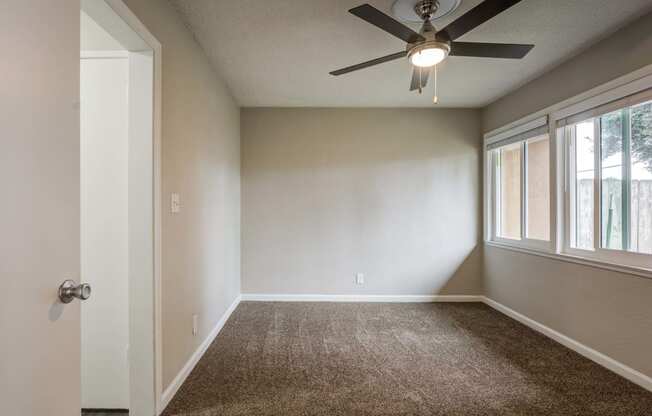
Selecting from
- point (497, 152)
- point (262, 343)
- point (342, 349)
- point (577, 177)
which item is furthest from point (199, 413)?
point (497, 152)

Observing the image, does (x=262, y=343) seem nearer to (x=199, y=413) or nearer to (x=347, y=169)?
(x=199, y=413)

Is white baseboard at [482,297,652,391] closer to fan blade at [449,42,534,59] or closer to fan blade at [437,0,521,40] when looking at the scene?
fan blade at [449,42,534,59]

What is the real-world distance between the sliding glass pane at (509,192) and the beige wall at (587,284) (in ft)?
0.98

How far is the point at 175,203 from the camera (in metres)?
2.10

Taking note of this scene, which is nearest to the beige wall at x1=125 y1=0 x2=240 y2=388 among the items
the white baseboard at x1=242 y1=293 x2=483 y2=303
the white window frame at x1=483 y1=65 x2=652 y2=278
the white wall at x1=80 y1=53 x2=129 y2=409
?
the white wall at x1=80 y1=53 x2=129 y2=409

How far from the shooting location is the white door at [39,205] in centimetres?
80

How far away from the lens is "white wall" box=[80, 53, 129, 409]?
1945 mm

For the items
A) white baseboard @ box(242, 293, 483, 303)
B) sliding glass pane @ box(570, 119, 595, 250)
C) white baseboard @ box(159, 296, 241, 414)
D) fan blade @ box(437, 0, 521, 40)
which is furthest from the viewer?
white baseboard @ box(242, 293, 483, 303)

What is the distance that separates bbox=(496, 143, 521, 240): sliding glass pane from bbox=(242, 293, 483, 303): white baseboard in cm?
95

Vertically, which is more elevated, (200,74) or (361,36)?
(361,36)

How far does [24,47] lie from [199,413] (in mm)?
1917

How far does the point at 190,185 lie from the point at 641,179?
3132mm

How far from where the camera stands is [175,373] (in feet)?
6.92

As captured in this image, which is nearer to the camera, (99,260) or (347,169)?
(99,260)
